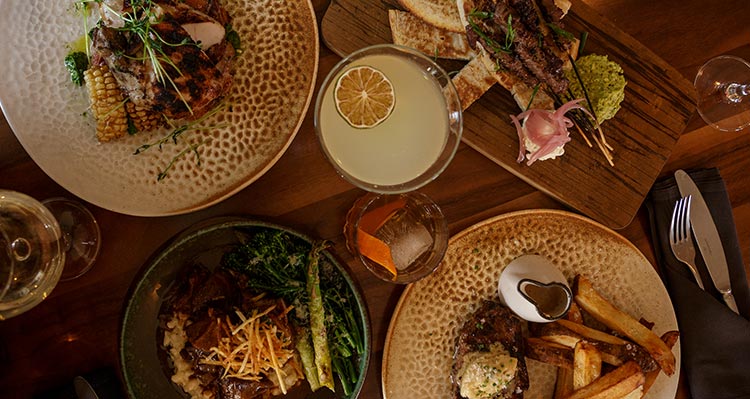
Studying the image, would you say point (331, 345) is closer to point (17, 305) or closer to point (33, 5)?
point (17, 305)

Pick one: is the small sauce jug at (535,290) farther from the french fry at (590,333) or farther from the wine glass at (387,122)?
the wine glass at (387,122)

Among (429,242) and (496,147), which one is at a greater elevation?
(496,147)

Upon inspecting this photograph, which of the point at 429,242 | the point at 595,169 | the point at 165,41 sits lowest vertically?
the point at 429,242

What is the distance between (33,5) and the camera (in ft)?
7.51

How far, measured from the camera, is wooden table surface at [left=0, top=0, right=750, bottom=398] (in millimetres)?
2402

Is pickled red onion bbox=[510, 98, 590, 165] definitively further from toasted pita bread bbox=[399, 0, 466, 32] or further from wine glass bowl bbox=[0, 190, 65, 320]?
wine glass bowl bbox=[0, 190, 65, 320]

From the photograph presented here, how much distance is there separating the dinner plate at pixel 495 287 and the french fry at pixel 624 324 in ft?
0.47

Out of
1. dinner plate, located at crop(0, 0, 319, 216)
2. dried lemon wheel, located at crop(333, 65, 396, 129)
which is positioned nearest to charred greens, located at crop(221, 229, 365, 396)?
dinner plate, located at crop(0, 0, 319, 216)

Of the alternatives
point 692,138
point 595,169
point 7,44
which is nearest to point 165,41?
point 7,44

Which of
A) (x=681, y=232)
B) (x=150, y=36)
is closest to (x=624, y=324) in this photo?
(x=681, y=232)

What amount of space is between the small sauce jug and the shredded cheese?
92 centimetres

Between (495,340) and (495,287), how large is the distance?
0.24 m

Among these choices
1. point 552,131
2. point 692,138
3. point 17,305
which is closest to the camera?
point 17,305

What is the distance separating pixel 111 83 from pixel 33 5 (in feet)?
1.45
